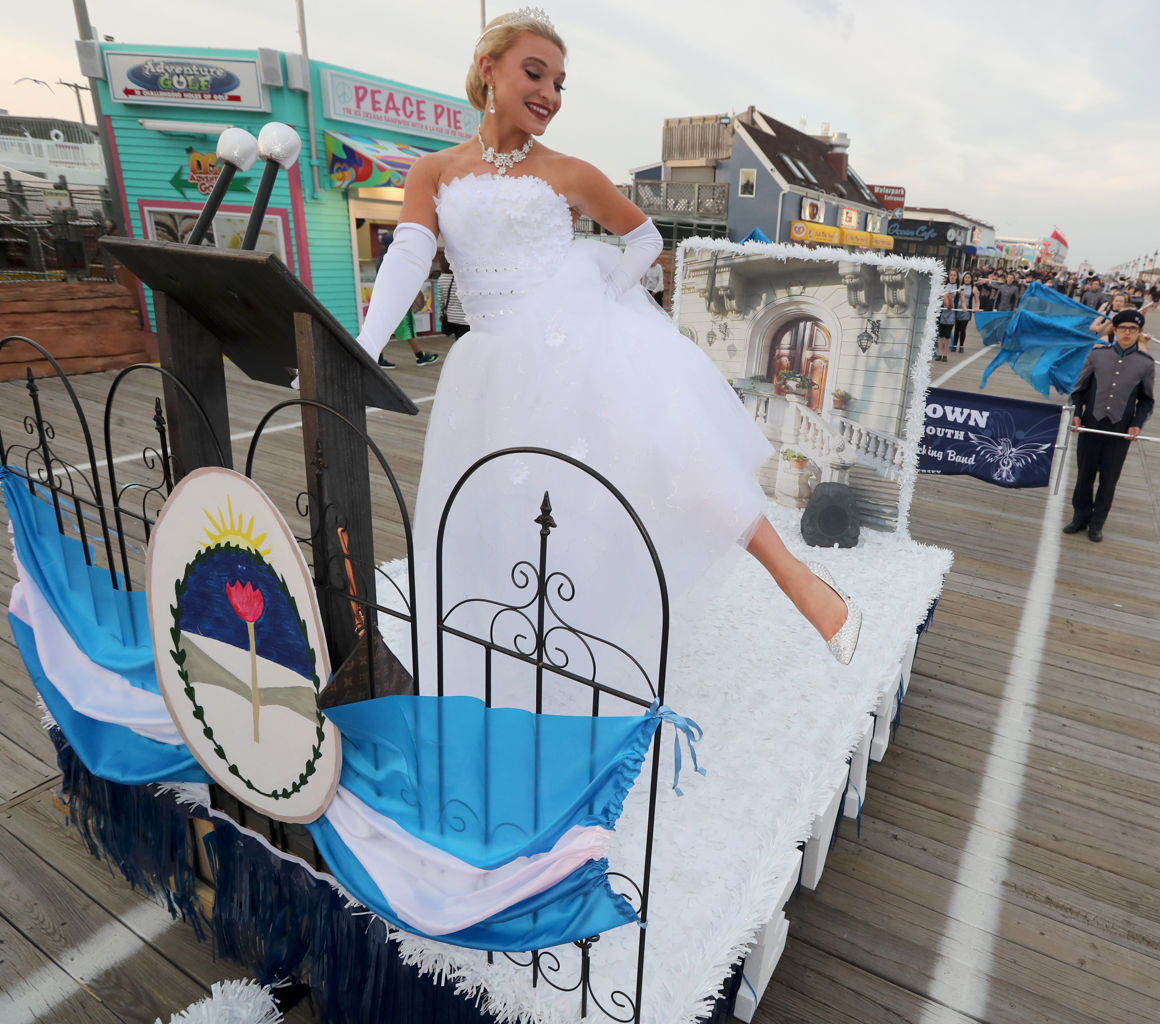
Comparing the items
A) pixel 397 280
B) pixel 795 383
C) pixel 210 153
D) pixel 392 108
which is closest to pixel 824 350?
pixel 795 383

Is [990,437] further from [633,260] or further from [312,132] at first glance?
[312,132]

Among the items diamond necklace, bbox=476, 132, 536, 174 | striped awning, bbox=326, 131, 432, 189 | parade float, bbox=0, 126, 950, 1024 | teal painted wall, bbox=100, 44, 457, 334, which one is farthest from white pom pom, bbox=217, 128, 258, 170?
striped awning, bbox=326, 131, 432, 189

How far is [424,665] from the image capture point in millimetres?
2418

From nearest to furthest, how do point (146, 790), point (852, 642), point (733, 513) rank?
point (733, 513)
point (852, 642)
point (146, 790)

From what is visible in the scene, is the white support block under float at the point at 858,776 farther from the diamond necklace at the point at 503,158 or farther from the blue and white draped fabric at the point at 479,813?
the diamond necklace at the point at 503,158

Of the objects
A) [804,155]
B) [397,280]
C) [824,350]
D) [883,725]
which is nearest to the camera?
[397,280]

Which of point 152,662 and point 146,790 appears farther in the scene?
point 146,790

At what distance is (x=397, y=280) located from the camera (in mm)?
1798

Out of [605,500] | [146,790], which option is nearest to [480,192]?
[605,500]

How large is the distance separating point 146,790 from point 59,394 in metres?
7.56

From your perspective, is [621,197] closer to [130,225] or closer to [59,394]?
[59,394]

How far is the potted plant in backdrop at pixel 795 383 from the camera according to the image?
12.9 feet

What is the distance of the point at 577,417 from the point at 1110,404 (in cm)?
524

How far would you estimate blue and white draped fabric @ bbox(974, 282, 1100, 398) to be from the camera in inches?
295
